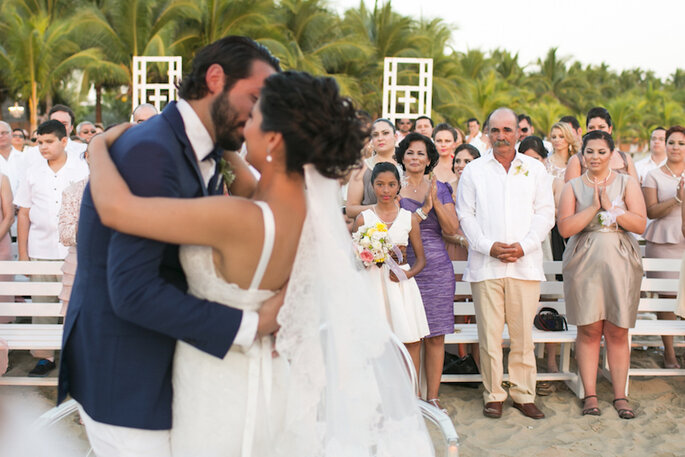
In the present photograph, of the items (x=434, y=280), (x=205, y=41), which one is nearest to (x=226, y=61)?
(x=434, y=280)

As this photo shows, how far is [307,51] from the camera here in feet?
83.9

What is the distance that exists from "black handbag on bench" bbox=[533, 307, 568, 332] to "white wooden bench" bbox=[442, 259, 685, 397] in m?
0.06

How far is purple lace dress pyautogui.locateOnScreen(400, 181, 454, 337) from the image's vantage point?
18.4ft

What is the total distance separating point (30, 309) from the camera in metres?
6.00

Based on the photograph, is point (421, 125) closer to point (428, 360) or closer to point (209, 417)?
point (428, 360)

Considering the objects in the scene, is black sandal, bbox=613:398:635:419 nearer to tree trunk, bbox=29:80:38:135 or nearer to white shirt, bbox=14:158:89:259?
white shirt, bbox=14:158:89:259

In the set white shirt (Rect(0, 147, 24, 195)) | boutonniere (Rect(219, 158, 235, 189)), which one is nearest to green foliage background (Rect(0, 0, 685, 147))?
white shirt (Rect(0, 147, 24, 195))

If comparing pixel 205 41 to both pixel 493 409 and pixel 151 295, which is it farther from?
pixel 151 295

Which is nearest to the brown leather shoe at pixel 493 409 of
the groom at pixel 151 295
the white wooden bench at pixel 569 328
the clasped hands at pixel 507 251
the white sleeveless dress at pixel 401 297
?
the white wooden bench at pixel 569 328

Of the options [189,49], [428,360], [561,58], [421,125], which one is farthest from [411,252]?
[561,58]

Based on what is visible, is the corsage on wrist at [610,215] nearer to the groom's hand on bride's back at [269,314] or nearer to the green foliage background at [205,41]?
the groom's hand on bride's back at [269,314]

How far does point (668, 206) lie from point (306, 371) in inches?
219

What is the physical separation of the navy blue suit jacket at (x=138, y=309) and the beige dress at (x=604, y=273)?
4.34 metres

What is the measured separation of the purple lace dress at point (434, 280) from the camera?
18.4ft
